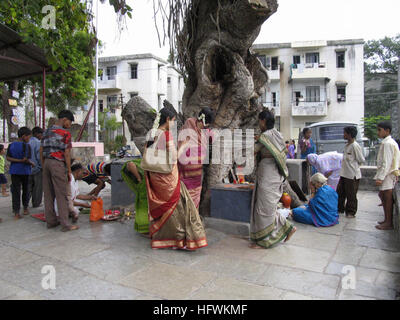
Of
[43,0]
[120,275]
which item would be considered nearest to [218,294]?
[120,275]

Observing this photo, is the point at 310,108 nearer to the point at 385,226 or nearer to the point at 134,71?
the point at 134,71

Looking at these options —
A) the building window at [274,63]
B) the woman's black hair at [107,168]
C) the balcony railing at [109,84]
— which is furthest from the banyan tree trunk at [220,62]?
the balcony railing at [109,84]

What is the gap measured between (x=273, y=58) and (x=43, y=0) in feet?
76.3

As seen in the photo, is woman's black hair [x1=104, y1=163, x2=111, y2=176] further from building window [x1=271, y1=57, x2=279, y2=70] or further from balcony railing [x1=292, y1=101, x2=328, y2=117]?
building window [x1=271, y1=57, x2=279, y2=70]

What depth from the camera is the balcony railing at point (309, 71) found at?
25.0 metres

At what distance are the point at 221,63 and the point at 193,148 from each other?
6.54 ft

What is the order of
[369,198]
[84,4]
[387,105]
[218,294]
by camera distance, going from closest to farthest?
[218,294] → [84,4] → [369,198] → [387,105]

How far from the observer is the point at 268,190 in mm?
4027

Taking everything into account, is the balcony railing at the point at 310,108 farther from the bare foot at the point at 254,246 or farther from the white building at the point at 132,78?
the bare foot at the point at 254,246

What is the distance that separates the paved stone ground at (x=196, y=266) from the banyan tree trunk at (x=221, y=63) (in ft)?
5.52

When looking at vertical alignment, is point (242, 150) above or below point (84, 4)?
below

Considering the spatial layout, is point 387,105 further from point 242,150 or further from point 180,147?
point 180,147

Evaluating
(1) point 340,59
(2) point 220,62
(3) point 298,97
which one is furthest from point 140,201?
(1) point 340,59
